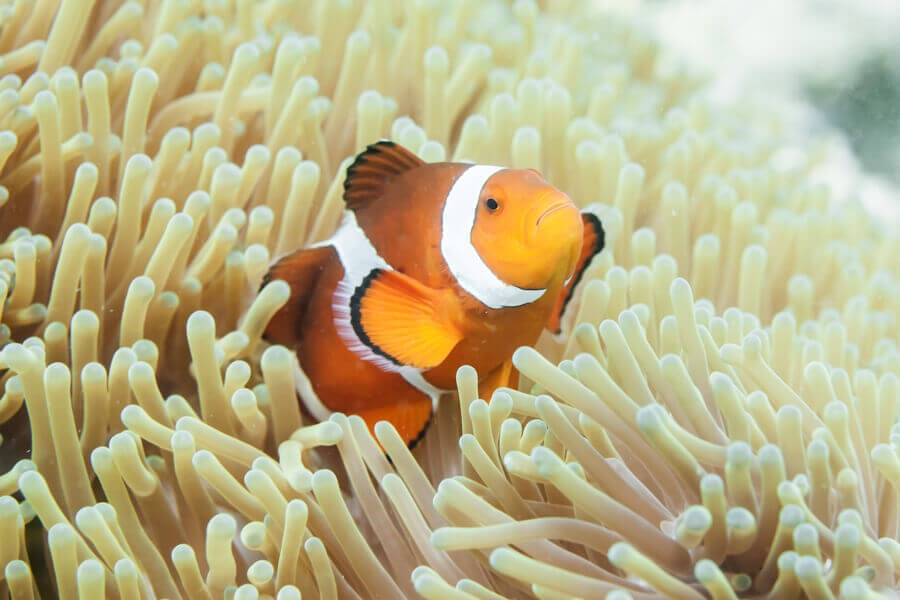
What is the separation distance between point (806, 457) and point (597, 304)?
1.24 feet

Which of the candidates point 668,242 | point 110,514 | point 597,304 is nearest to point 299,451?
point 110,514

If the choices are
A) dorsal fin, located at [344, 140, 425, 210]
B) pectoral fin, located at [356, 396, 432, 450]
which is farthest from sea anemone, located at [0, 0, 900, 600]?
dorsal fin, located at [344, 140, 425, 210]

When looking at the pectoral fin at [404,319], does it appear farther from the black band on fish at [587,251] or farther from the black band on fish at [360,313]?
the black band on fish at [587,251]

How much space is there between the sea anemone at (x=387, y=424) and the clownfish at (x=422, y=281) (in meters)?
0.05

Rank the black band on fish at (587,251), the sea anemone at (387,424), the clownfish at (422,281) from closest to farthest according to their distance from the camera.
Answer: the sea anemone at (387,424)
the clownfish at (422,281)
the black band on fish at (587,251)

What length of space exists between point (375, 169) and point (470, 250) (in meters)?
0.21

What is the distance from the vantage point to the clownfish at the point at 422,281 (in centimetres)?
84

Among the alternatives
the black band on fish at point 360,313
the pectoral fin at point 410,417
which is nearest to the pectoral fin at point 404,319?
the black band on fish at point 360,313

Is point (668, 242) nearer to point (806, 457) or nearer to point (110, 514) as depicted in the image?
point (806, 457)

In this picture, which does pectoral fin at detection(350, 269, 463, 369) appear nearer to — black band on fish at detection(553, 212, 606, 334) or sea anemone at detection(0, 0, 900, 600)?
sea anemone at detection(0, 0, 900, 600)

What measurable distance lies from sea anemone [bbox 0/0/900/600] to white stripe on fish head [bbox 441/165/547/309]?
9cm

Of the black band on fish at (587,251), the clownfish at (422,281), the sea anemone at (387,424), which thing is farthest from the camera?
the black band on fish at (587,251)

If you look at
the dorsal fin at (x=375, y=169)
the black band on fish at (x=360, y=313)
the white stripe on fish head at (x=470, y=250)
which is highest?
the dorsal fin at (x=375, y=169)

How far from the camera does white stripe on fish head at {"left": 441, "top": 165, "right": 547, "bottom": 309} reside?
2.84 feet
